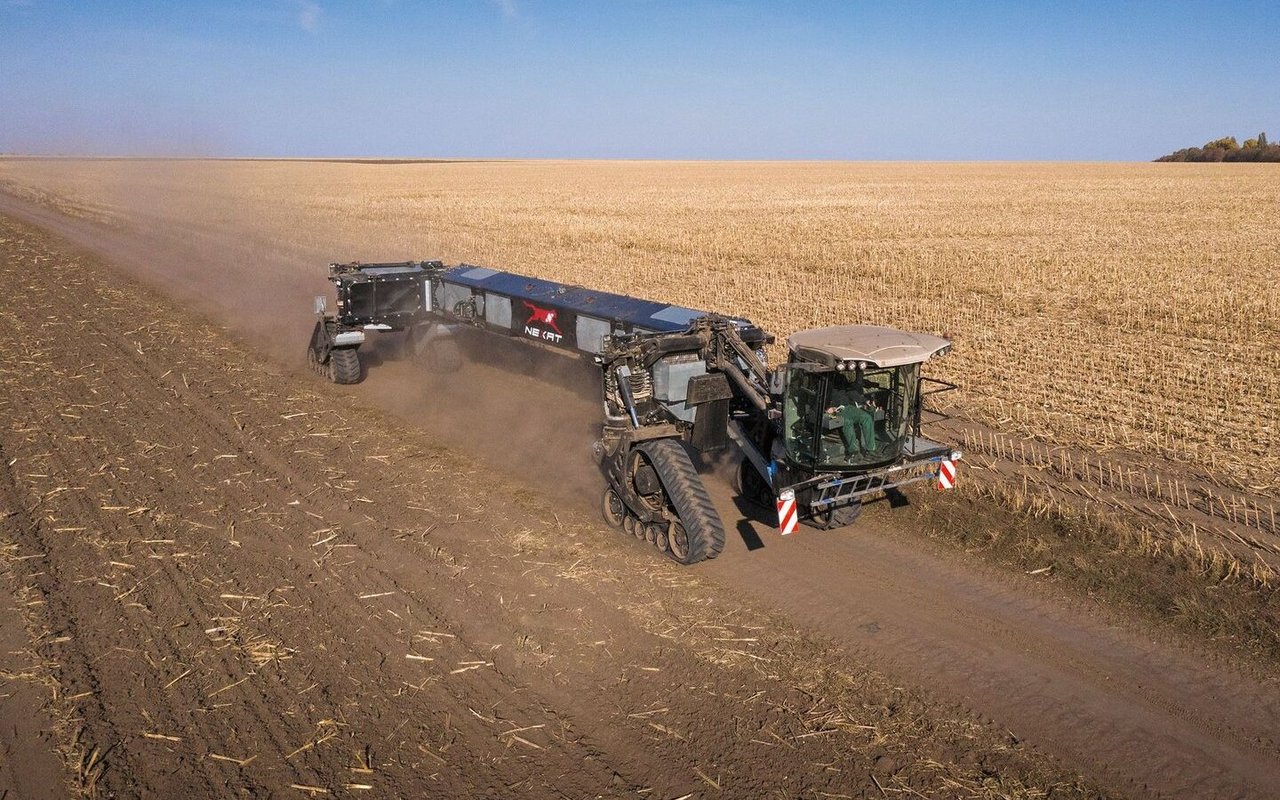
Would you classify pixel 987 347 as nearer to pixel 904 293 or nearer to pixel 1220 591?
pixel 904 293

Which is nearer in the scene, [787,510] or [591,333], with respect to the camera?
[787,510]

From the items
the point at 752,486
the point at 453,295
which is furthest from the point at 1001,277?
the point at 752,486

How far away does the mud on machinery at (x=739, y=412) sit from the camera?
8164mm

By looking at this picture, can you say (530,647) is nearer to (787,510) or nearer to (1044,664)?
(787,510)

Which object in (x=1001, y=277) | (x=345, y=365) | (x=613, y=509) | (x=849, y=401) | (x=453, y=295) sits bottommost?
(x=613, y=509)

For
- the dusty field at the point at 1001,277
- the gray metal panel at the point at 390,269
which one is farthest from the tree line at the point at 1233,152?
the gray metal panel at the point at 390,269

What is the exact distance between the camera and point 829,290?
2219 cm

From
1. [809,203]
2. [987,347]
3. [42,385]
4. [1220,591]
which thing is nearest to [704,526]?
[1220,591]

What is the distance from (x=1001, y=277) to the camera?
78.5 ft

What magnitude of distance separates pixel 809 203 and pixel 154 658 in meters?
48.0

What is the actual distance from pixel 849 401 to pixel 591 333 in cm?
420

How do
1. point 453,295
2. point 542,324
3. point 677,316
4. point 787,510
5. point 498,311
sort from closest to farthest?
point 787,510 → point 677,316 → point 542,324 → point 498,311 → point 453,295

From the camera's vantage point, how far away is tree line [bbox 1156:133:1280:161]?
4528 inches

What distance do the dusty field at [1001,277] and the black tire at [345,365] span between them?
21.4 ft
